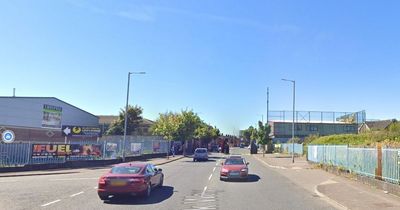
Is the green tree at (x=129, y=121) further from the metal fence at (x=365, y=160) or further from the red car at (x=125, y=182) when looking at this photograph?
the red car at (x=125, y=182)

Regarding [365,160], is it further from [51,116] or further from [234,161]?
[51,116]

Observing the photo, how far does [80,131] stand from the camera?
4578 cm

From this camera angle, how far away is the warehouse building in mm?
54472

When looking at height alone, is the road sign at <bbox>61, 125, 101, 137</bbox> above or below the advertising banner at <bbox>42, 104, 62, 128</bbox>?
below

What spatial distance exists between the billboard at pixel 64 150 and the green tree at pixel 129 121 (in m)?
51.1

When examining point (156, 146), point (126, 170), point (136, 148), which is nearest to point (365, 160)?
point (126, 170)

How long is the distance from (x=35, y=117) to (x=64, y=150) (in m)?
24.6

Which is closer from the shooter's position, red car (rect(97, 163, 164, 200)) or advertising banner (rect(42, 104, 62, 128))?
red car (rect(97, 163, 164, 200))

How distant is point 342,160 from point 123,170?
16928mm

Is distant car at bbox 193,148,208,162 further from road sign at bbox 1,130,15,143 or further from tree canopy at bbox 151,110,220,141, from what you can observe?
road sign at bbox 1,130,15,143

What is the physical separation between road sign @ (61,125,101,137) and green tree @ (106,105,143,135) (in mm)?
43656

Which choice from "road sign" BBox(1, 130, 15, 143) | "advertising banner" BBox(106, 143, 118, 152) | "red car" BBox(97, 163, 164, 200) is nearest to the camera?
"red car" BBox(97, 163, 164, 200)

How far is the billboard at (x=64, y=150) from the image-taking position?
33.1 meters

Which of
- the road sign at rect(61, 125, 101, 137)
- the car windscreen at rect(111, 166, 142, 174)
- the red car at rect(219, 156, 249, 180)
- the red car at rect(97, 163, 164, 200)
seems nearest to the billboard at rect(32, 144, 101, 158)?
the road sign at rect(61, 125, 101, 137)
